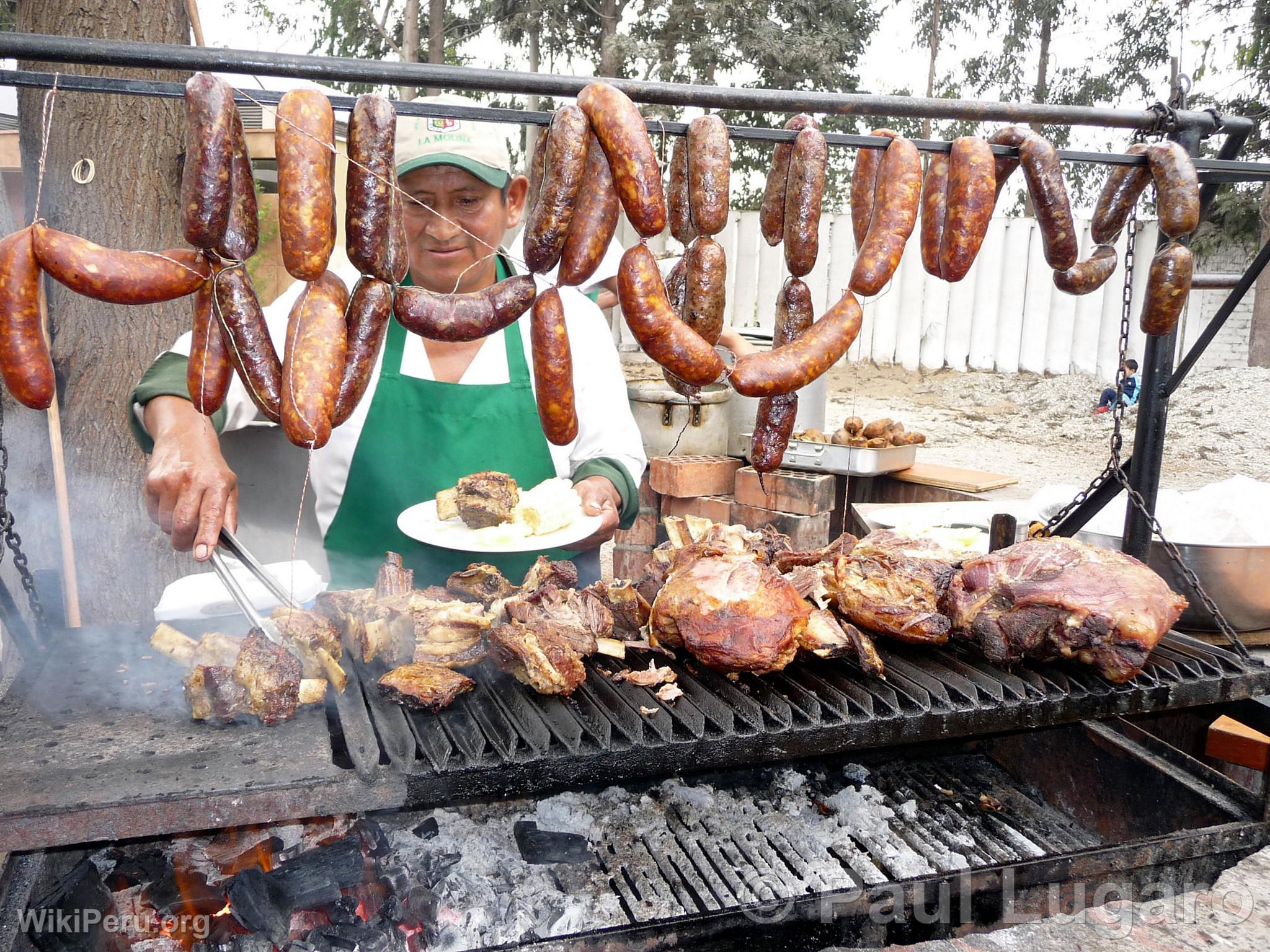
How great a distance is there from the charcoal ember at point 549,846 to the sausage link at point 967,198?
207 cm

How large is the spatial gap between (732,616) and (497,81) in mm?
1519

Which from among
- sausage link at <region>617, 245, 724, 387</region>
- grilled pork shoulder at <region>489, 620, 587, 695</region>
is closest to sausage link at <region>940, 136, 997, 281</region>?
sausage link at <region>617, 245, 724, 387</region>

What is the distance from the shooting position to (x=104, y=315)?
3.88m

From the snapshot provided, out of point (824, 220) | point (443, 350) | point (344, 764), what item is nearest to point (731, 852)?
point (344, 764)

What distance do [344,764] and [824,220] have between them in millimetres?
14548

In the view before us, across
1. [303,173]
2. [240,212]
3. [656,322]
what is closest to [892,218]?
[656,322]

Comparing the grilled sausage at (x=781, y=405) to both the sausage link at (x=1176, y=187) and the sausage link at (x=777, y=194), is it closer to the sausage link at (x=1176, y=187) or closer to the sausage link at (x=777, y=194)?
the sausage link at (x=777, y=194)

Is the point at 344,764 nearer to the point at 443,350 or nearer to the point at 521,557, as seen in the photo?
the point at 521,557

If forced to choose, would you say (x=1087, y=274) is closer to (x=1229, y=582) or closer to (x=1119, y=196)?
(x=1119, y=196)

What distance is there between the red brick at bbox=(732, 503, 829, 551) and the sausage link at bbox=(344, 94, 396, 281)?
450 centimetres

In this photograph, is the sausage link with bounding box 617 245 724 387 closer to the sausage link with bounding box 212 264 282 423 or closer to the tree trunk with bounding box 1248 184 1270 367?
the sausage link with bounding box 212 264 282 423

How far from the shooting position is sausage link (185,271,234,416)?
2090 mm

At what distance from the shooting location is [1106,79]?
19.3 m

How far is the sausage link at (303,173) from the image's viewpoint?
1.85 metres
